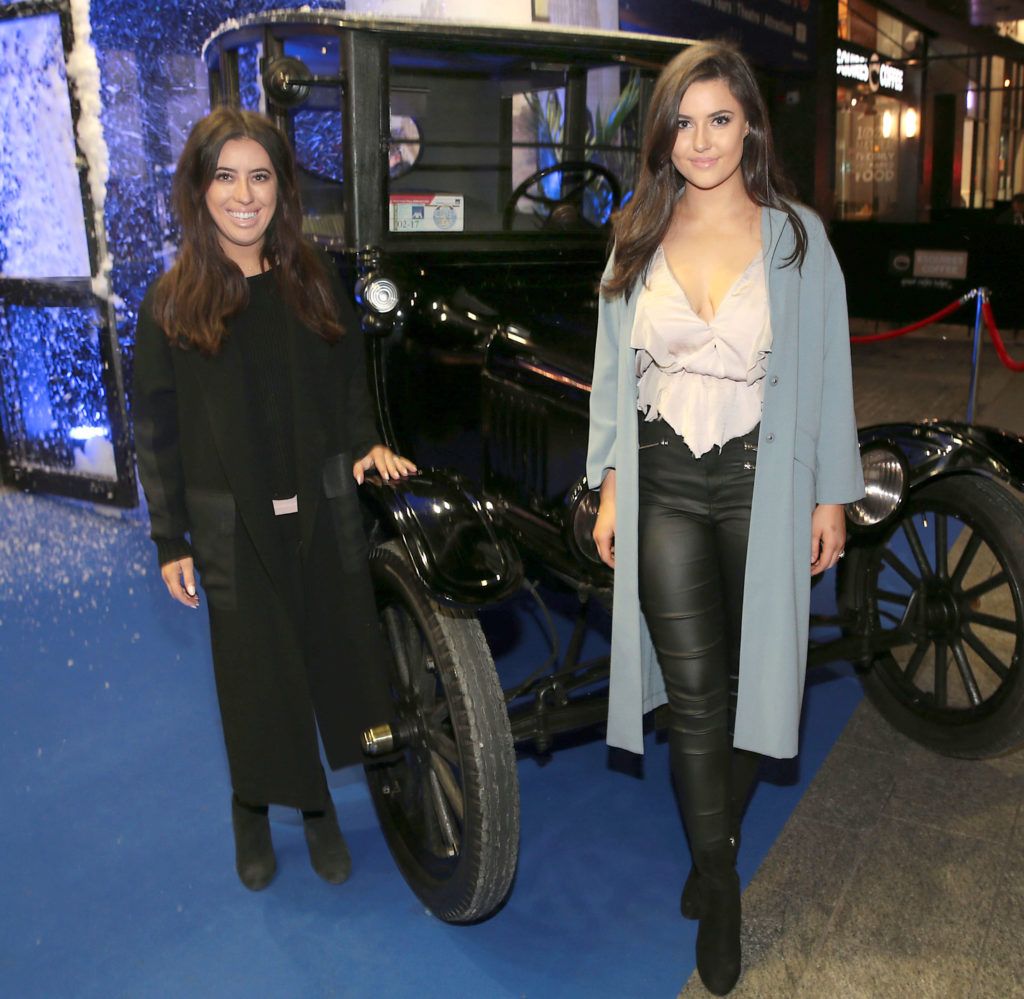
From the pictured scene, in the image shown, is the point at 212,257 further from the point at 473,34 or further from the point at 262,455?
the point at 473,34

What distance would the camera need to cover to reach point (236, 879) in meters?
2.55

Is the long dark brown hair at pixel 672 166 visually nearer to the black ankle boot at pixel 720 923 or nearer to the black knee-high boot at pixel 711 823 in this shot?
the black knee-high boot at pixel 711 823

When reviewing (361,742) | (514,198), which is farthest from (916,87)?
(361,742)

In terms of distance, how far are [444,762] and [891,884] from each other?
1.05 metres

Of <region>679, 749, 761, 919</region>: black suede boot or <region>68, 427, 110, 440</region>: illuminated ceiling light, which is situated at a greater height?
<region>68, 427, 110, 440</region>: illuminated ceiling light

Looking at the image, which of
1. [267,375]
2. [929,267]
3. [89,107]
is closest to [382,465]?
[267,375]

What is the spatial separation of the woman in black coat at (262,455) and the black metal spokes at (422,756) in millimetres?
89

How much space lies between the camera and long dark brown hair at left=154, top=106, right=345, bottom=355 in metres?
2.11

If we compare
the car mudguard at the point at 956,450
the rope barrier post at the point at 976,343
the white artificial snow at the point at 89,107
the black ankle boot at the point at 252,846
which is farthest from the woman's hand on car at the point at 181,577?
the rope barrier post at the point at 976,343

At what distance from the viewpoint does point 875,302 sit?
1175 centimetres

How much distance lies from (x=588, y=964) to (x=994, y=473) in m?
1.53

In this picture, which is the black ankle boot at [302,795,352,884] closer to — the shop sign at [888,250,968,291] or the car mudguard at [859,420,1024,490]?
the car mudguard at [859,420,1024,490]

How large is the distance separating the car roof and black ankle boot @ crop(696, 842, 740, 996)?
197cm

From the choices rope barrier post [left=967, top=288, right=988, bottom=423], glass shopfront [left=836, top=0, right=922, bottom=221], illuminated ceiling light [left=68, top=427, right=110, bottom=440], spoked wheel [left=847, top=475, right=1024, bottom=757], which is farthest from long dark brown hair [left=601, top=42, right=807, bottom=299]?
glass shopfront [left=836, top=0, right=922, bottom=221]
